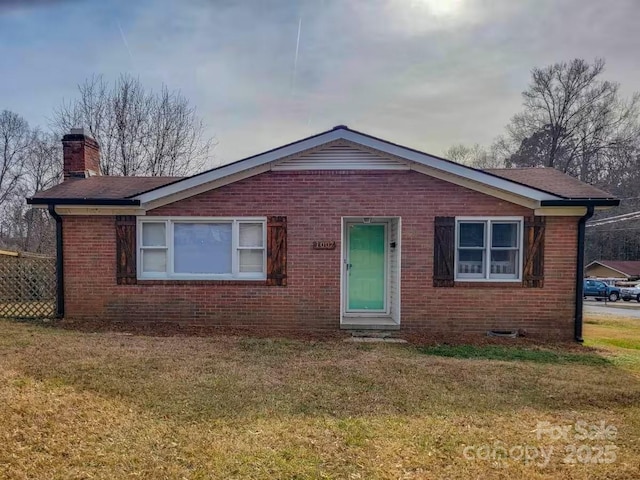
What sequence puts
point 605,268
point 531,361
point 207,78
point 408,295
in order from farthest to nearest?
point 605,268 < point 207,78 < point 408,295 < point 531,361

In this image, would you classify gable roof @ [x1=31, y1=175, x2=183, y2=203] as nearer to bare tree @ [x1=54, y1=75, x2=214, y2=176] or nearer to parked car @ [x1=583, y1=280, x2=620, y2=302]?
bare tree @ [x1=54, y1=75, x2=214, y2=176]

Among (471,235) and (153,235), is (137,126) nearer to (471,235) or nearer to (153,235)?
(153,235)

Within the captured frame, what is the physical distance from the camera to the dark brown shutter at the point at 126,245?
333 inches

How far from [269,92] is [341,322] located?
773 cm

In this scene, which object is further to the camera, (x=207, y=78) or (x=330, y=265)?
(x=207, y=78)

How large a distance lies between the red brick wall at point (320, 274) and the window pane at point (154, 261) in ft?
1.22

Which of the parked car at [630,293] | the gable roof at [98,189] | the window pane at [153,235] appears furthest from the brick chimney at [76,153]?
the parked car at [630,293]

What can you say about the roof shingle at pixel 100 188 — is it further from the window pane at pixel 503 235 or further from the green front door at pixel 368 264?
the window pane at pixel 503 235

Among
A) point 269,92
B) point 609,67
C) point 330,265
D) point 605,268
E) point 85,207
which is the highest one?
point 609,67

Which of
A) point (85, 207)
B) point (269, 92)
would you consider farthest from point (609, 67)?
point (85, 207)

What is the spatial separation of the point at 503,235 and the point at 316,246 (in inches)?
155

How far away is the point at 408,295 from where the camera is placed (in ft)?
27.3

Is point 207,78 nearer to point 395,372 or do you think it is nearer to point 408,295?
point 408,295

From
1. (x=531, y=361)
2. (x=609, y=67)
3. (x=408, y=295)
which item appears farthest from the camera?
(x=609, y=67)
